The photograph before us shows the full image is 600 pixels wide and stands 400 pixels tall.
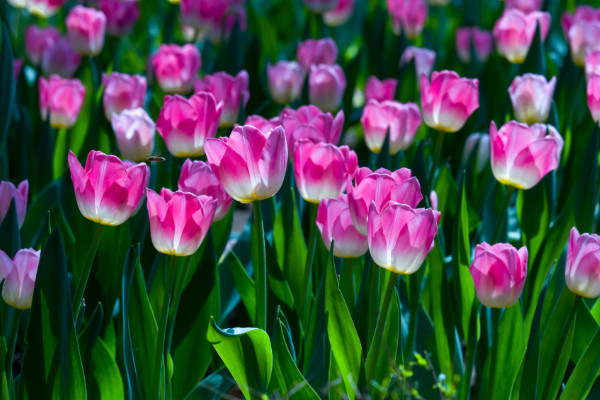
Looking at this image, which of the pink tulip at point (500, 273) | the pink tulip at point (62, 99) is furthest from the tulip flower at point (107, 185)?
the pink tulip at point (62, 99)

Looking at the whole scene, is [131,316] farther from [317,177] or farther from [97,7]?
[97,7]

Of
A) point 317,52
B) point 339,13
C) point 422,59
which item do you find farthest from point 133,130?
point 339,13

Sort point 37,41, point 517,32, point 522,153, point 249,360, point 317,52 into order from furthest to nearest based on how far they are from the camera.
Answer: point 37,41, point 317,52, point 517,32, point 522,153, point 249,360

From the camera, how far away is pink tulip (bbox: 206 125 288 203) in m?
1.15

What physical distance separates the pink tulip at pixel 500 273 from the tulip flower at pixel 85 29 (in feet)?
5.40

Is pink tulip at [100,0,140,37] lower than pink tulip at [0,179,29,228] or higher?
lower

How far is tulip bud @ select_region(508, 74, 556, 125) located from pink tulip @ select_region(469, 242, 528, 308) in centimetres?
74

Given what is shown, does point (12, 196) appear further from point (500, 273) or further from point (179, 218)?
point (500, 273)

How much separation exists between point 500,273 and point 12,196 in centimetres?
82

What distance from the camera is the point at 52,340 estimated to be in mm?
1190

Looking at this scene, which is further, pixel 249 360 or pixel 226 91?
pixel 226 91

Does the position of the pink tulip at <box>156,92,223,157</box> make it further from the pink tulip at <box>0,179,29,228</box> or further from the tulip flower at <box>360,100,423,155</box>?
A: the tulip flower at <box>360,100,423,155</box>

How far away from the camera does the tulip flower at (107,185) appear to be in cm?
114

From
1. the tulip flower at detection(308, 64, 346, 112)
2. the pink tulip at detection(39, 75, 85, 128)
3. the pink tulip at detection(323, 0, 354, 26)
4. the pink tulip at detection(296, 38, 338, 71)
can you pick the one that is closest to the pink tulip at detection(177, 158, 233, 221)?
the pink tulip at detection(39, 75, 85, 128)
